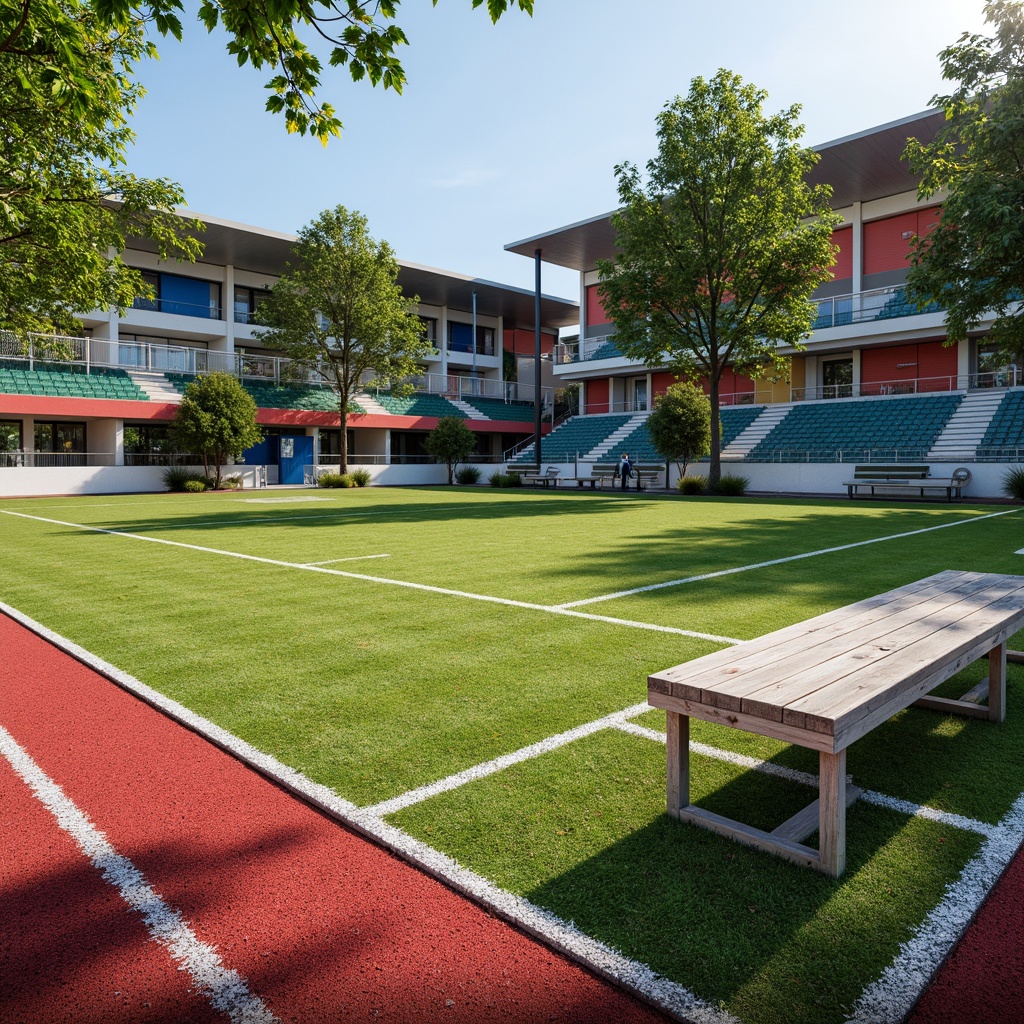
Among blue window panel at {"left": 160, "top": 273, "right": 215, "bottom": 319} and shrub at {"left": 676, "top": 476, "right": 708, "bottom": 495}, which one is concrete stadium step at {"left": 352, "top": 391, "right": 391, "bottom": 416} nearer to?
blue window panel at {"left": 160, "top": 273, "right": 215, "bottom": 319}

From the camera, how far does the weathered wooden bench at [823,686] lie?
8.70 ft

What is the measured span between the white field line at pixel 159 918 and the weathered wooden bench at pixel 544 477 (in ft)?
106

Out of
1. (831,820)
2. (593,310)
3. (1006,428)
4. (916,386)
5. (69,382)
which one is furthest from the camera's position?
(593,310)

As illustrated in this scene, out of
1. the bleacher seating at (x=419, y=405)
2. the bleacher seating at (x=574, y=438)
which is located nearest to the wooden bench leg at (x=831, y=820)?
the bleacher seating at (x=574, y=438)

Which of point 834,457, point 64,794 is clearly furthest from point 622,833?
point 834,457

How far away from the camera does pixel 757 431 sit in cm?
3531

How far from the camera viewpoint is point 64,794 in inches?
137

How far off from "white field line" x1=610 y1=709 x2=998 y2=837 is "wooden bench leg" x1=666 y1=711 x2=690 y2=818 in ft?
2.28

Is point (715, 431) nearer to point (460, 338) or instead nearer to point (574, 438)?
point (574, 438)

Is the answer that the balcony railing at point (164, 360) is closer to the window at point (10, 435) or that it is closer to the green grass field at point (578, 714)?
the window at point (10, 435)

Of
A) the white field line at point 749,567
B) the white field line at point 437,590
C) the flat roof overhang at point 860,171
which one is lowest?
the white field line at point 437,590

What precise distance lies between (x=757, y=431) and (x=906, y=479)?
32.5ft

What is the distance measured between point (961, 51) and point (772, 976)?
21508mm

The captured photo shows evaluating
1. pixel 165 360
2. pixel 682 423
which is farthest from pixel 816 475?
pixel 165 360
